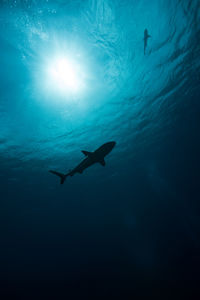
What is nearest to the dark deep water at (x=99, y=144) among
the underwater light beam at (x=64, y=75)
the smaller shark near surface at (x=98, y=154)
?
the underwater light beam at (x=64, y=75)

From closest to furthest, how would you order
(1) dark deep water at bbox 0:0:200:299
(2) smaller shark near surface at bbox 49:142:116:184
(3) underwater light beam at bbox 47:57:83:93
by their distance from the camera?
(2) smaller shark near surface at bbox 49:142:116:184 < (1) dark deep water at bbox 0:0:200:299 < (3) underwater light beam at bbox 47:57:83:93

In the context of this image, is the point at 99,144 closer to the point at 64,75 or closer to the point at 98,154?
the point at 64,75

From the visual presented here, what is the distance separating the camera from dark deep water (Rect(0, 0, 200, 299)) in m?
8.99

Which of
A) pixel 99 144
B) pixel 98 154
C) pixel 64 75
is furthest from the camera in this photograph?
pixel 99 144

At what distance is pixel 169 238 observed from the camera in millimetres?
34750

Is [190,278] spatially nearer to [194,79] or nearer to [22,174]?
[194,79]

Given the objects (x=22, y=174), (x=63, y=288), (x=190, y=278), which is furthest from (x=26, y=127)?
(x=63, y=288)

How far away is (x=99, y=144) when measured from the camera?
2183cm

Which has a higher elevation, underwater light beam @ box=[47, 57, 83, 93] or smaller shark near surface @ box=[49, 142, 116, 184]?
underwater light beam @ box=[47, 57, 83, 93]

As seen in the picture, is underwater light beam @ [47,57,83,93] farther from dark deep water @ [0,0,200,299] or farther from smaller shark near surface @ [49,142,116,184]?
smaller shark near surface @ [49,142,116,184]

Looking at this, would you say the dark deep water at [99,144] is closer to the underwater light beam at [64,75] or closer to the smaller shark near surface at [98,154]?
the underwater light beam at [64,75]

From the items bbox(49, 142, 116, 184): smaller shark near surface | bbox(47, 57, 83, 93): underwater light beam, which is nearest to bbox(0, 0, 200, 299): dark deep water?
bbox(47, 57, 83, 93): underwater light beam

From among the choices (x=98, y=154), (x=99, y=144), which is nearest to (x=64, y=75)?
(x=98, y=154)

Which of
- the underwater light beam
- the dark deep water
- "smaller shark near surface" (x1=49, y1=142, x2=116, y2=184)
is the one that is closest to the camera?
"smaller shark near surface" (x1=49, y1=142, x2=116, y2=184)
